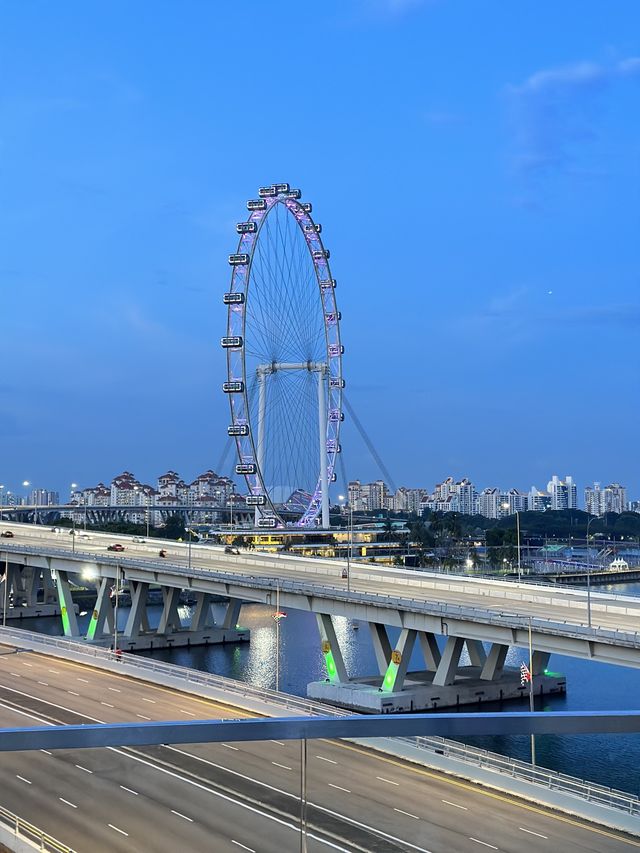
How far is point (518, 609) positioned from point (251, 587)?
640 inches

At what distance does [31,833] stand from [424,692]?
148 ft

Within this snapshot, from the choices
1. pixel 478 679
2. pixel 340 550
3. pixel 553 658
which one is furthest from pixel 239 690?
pixel 340 550

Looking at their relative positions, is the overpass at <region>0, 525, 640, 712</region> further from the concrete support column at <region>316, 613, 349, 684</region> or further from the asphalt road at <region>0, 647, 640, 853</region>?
the asphalt road at <region>0, 647, 640, 853</region>

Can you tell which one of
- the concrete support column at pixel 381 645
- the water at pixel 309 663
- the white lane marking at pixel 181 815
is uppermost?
the white lane marking at pixel 181 815

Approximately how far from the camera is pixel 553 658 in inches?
2559

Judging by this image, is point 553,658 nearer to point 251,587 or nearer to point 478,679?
point 478,679

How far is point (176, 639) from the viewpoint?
69.1 meters

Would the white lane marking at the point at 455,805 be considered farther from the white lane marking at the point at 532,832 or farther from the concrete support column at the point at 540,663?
the concrete support column at the point at 540,663

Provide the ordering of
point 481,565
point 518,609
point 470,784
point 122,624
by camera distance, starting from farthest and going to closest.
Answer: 1. point 481,565
2. point 122,624
3. point 518,609
4. point 470,784

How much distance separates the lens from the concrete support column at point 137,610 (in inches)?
2699

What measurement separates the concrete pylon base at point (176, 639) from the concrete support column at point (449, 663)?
24.6m

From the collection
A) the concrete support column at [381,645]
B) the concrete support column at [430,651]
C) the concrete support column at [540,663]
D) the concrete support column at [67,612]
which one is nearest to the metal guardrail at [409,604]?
the concrete support column at [381,645]

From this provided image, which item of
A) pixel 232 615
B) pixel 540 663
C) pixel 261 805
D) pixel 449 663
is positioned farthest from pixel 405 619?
pixel 261 805

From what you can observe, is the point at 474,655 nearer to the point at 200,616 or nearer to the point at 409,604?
the point at 409,604
